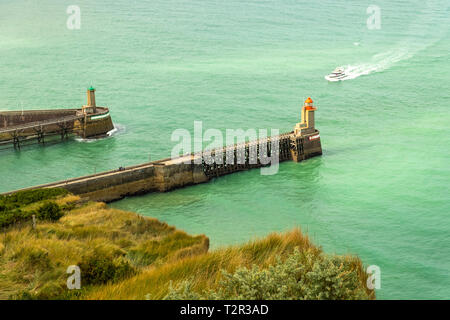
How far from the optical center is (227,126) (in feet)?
220

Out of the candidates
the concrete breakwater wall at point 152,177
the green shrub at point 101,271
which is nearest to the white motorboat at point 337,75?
the concrete breakwater wall at point 152,177

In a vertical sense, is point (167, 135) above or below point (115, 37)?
below

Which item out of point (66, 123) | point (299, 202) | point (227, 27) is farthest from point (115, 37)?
point (299, 202)

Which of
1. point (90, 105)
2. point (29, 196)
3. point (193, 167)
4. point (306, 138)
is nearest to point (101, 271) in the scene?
point (29, 196)

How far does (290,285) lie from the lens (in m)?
19.7

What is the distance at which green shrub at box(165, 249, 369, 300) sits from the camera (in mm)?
18797

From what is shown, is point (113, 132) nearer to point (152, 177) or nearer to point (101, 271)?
point (152, 177)

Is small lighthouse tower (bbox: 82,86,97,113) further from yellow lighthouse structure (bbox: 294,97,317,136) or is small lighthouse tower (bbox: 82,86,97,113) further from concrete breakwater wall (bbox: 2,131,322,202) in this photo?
yellow lighthouse structure (bbox: 294,97,317,136)

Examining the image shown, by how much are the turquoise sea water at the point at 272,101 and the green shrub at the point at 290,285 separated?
12.8m

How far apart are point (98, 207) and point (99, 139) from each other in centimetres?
2612

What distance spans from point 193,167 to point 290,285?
31.4 meters

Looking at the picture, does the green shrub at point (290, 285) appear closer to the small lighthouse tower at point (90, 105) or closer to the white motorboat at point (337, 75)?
the small lighthouse tower at point (90, 105)

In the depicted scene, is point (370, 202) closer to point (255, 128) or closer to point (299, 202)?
point (299, 202)

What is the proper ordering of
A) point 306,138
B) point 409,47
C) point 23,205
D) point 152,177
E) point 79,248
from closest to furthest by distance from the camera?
1. point 79,248
2. point 23,205
3. point 152,177
4. point 306,138
5. point 409,47
